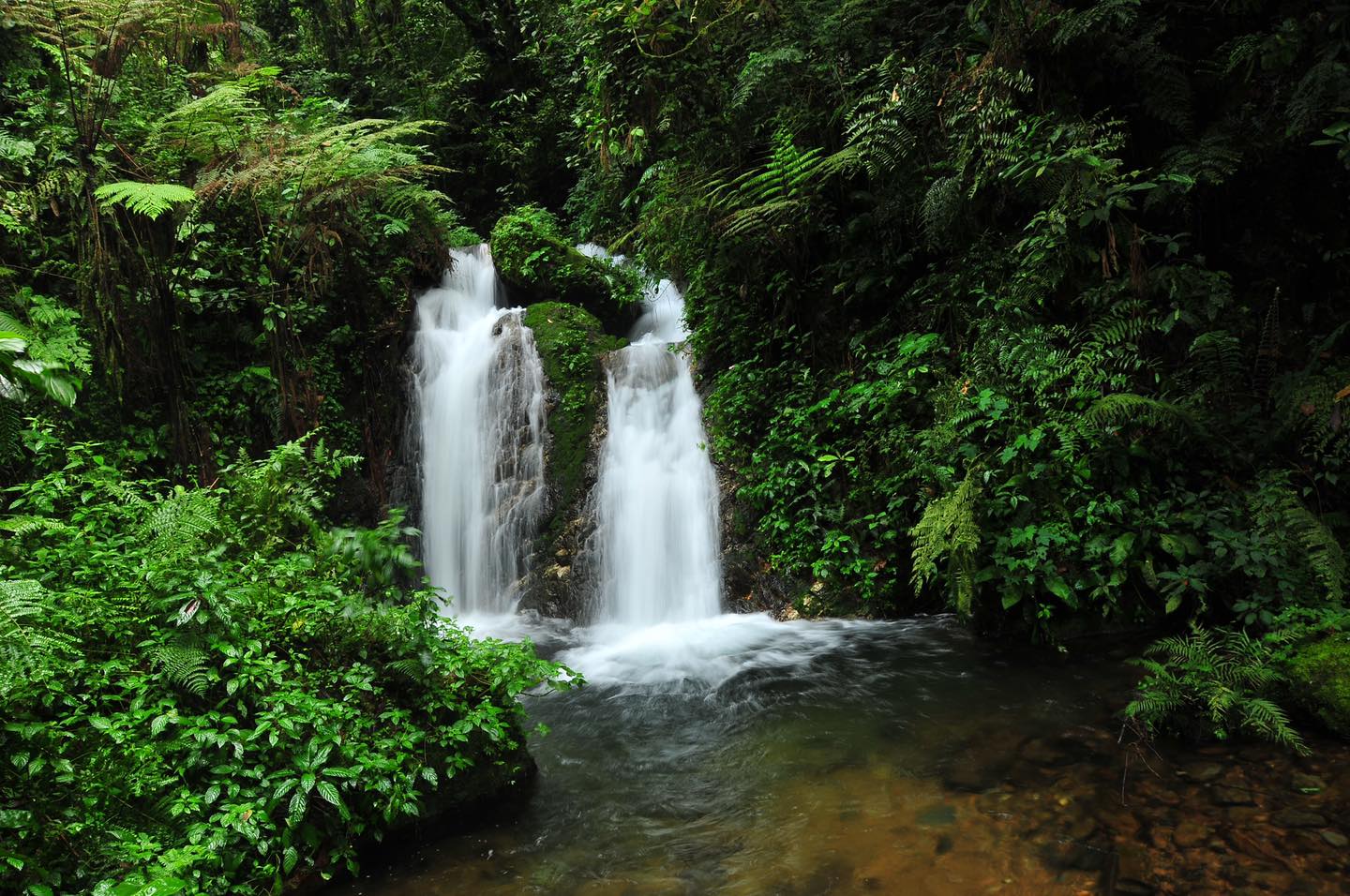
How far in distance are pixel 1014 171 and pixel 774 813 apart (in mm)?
5038

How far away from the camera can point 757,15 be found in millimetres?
7641

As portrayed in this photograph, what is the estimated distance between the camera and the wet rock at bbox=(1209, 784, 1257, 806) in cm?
320

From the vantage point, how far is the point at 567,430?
8.62 m

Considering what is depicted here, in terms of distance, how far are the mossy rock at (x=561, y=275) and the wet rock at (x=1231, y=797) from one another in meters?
8.83

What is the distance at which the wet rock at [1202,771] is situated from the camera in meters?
3.40

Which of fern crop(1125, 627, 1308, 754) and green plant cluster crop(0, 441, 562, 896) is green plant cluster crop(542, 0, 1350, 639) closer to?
fern crop(1125, 627, 1308, 754)

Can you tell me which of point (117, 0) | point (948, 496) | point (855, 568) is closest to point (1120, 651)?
point (948, 496)

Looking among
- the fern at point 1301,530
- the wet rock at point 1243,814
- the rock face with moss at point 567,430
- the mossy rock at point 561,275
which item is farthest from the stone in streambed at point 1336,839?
the mossy rock at point 561,275

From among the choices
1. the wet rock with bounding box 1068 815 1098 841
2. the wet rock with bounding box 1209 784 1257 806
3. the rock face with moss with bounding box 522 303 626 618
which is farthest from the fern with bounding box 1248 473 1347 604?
the rock face with moss with bounding box 522 303 626 618

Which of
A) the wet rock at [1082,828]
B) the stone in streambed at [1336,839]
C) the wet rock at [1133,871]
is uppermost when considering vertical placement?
the stone in streambed at [1336,839]

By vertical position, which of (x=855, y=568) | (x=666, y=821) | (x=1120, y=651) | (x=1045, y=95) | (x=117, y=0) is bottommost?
(x=666, y=821)

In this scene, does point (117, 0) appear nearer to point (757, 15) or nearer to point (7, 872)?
point (757, 15)

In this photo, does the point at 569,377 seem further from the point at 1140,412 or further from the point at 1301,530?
the point at 1301,530

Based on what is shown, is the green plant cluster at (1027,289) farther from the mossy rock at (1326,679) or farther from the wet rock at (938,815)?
the wet rock at (938,815)
